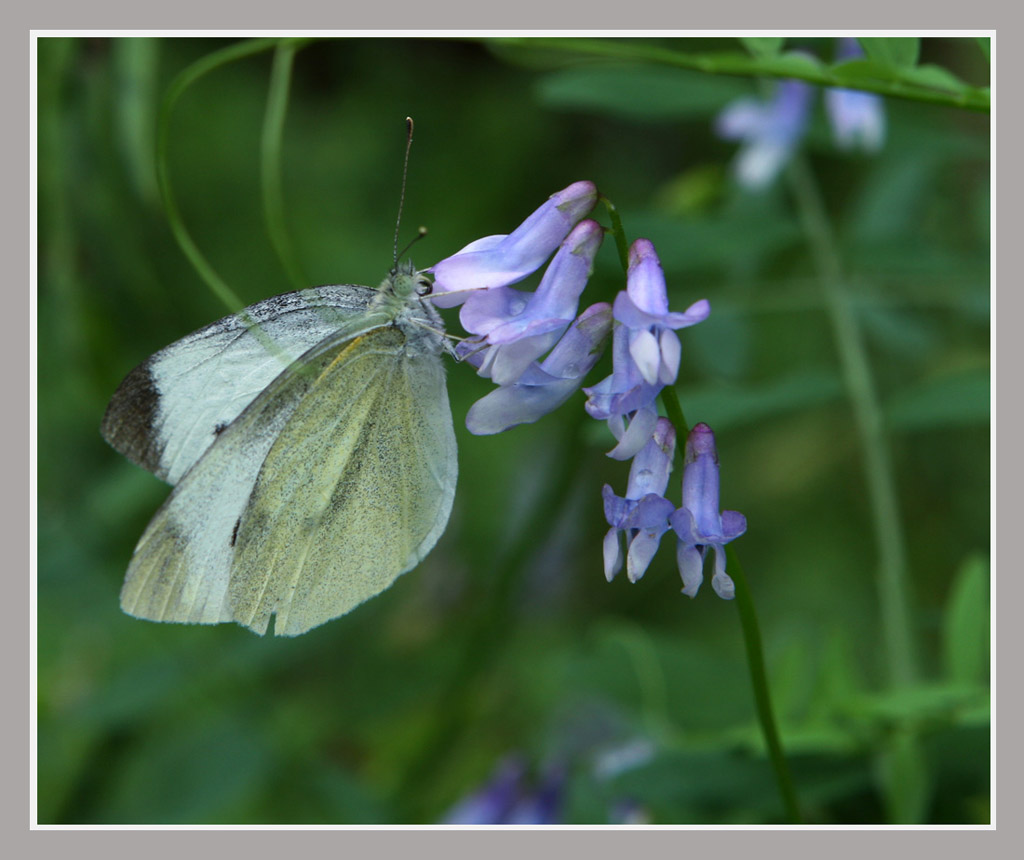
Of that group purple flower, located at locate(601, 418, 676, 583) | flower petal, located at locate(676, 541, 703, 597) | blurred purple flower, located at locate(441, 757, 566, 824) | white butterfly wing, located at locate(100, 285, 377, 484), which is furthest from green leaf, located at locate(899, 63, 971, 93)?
blurred purple flower, located at locate(441, 757, 566, 824)

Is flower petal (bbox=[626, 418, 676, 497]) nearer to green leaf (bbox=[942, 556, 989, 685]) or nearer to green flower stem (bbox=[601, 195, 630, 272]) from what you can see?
green flower stem (bbox=[601, 195, 630, 272])

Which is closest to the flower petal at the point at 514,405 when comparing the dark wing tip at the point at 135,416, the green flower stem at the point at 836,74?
the green flower stem at the point at 836,74

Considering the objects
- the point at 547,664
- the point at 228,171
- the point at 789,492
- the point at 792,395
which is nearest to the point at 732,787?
the point at 792,395

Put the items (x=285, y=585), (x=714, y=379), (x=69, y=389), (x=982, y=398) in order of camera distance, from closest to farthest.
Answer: (x=285, y=585)
(x=982, y=398)
(x=714, y=379)
(x=69, y=389)

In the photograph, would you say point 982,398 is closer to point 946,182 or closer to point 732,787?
point 732,787

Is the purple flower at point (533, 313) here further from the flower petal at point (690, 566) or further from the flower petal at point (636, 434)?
the flower petal at point (690, 566)

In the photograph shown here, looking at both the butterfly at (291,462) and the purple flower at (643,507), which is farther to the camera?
the butterfly at (291,462)

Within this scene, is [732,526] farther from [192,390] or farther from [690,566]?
[192,390]
